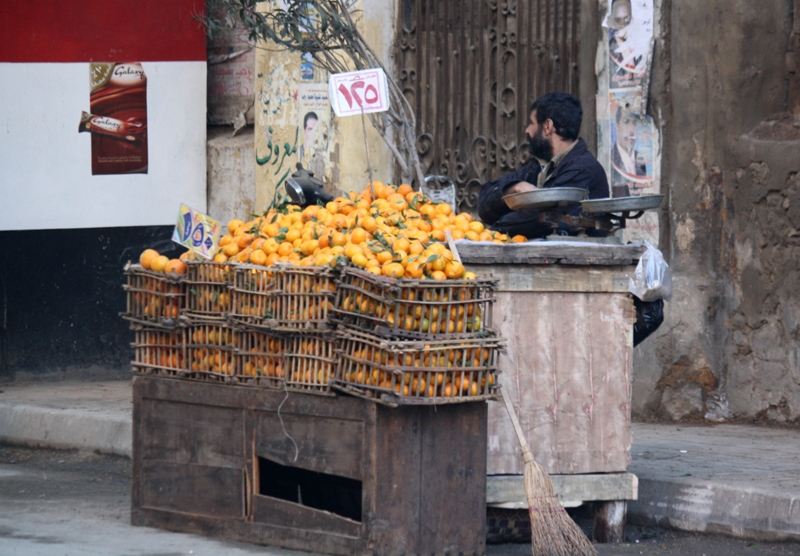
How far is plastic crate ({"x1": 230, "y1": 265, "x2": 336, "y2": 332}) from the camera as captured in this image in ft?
15.2

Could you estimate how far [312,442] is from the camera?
15.5ft

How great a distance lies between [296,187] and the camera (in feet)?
19.3

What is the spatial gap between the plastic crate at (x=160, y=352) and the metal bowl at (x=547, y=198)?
157cm

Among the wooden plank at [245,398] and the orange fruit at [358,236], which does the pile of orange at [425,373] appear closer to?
the wooden plank at [245,398]

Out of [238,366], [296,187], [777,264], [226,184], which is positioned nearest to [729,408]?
[777,264]

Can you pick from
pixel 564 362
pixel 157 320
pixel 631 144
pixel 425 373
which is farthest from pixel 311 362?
pixel 631 144

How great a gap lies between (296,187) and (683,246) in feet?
9.25

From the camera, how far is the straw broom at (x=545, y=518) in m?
4.65

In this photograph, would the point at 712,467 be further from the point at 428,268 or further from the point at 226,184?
the point at 226,184

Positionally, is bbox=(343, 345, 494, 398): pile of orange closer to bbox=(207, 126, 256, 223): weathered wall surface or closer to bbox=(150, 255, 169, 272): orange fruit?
bbox=(150, 255, 169, 272): orange fruit

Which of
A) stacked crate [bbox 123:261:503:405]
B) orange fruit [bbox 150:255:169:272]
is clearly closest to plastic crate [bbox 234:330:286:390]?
stacked crate [bbox 123:261:503:405]

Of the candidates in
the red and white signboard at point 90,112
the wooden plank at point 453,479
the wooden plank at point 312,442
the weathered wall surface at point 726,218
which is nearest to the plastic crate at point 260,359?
the wooden plank at point 312,442

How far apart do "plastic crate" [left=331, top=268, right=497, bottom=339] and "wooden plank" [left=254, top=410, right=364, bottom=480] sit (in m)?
0.41

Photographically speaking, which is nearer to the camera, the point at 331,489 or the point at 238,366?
the point at 238,366
